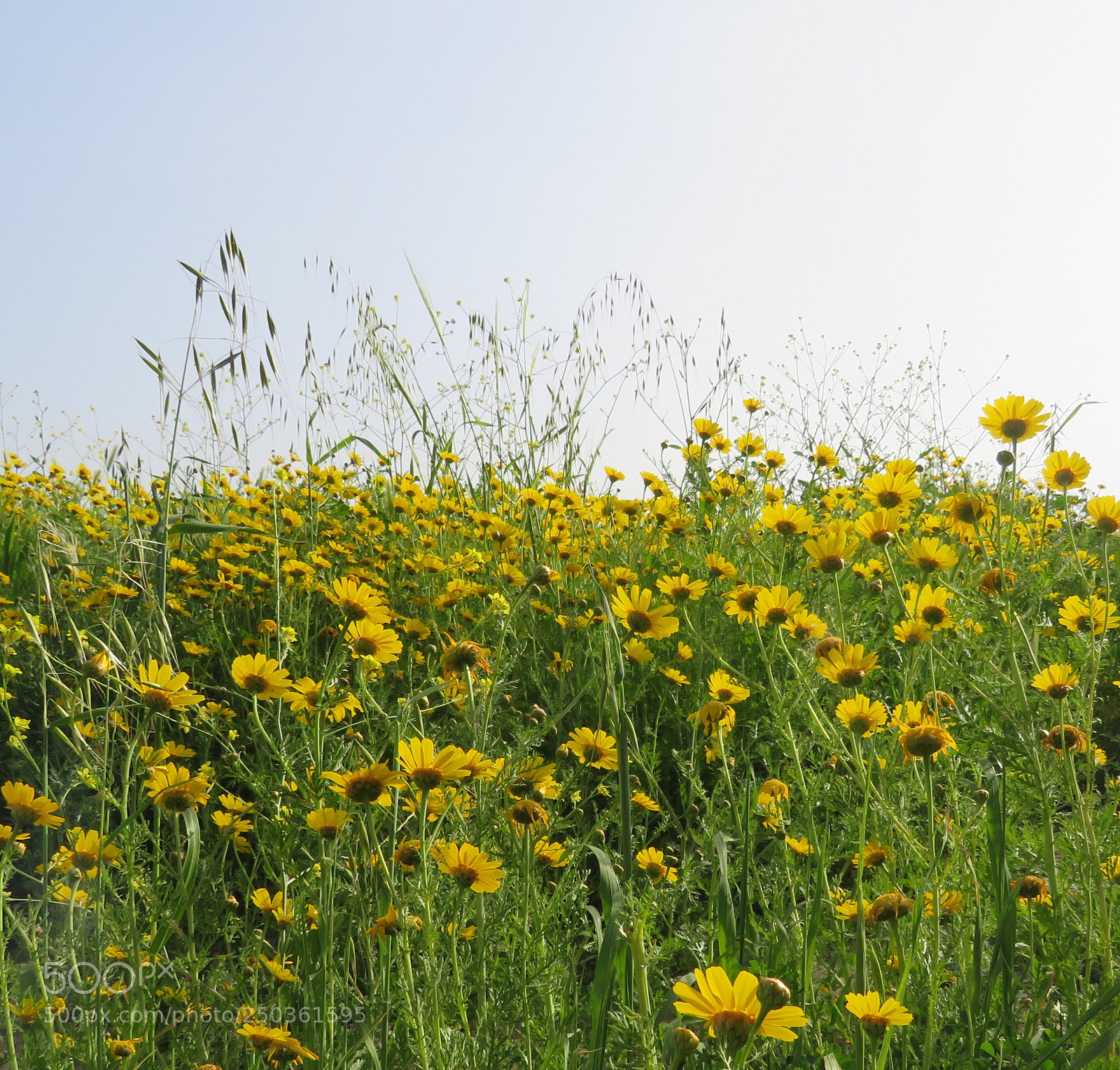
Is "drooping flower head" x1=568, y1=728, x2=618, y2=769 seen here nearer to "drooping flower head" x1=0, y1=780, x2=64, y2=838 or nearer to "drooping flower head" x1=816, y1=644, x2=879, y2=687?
"drooping flower head" x1=816, y1=644, x2=879, y2=687

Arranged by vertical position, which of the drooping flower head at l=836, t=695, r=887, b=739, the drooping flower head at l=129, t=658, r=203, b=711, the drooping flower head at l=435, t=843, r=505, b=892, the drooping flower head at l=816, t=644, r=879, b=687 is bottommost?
the drooping flower head at l=435, t=843, r=505, b=892

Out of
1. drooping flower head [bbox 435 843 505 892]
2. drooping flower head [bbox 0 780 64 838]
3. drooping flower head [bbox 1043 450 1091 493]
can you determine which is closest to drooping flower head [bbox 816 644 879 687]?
drooping flower head [bbox 435 843 505 892]

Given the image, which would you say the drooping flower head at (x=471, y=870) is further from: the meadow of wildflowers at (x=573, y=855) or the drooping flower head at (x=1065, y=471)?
the drooping flower head at (x=1065, y=471)

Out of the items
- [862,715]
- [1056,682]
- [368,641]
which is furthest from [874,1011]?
[368,641]

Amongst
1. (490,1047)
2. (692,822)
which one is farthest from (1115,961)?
(692,822)

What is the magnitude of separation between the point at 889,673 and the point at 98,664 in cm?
232

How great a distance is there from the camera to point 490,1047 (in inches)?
40.1

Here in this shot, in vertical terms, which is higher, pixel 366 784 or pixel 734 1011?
pixel 366 784

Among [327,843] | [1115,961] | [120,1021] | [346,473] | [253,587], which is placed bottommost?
[1115,961]

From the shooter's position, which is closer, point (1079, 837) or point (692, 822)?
point (1079, 837)

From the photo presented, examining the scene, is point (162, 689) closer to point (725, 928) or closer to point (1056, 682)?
point (725, 928)

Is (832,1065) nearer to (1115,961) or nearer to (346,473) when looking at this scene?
(1115,961)

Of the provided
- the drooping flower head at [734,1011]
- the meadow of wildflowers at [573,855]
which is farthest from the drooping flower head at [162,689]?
the drooping flower head at [734,1011]

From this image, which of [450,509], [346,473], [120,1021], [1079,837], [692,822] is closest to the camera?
[120,1021]
